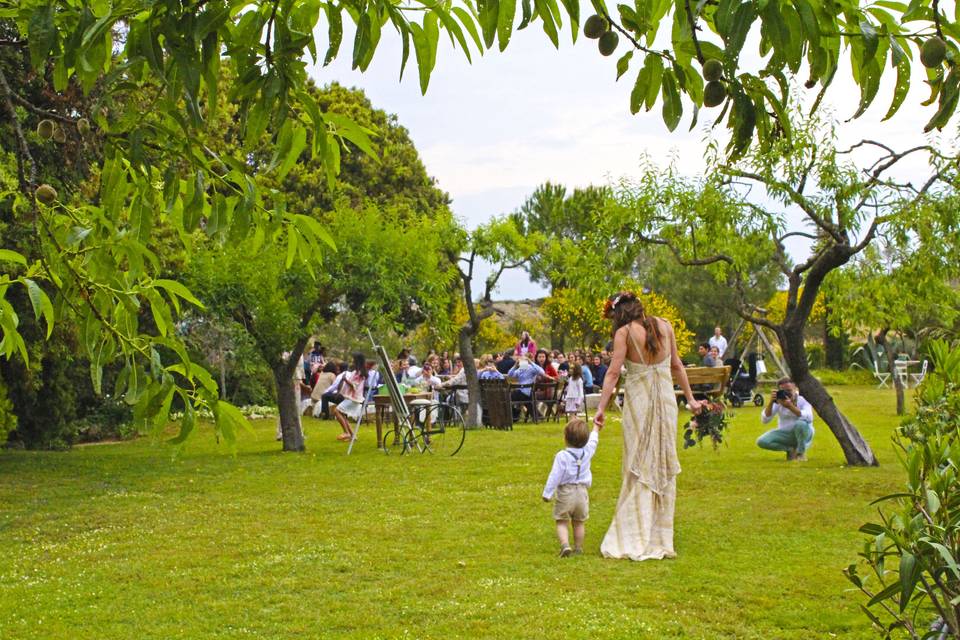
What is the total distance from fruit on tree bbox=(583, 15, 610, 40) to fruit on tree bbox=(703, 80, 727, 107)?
0.95 feet

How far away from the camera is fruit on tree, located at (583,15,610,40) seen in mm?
2383

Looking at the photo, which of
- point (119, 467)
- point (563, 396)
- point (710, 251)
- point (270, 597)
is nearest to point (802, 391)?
point (710, 251)

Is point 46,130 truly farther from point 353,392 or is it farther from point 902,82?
point 353,392

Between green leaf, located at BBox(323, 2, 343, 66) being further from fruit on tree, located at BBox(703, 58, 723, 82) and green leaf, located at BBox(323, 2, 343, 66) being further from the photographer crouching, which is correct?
the photographer crouching

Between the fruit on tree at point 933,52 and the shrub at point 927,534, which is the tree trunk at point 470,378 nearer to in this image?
the shrub at point 927,534

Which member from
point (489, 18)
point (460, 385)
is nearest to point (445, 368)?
point (460, 385)

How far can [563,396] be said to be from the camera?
82.9ft

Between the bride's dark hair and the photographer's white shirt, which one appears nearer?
the bride's dark hair

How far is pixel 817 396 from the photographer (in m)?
13.6

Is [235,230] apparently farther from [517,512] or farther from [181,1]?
[517,512]

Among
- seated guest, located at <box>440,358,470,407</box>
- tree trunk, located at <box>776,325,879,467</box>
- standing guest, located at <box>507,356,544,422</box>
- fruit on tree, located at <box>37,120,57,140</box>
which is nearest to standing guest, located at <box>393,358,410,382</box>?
seated guest, located at <box>440,358,470,407</box>

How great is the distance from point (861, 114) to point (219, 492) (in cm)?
1192

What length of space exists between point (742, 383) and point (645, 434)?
70.7 ft

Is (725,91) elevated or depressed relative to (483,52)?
depressed
